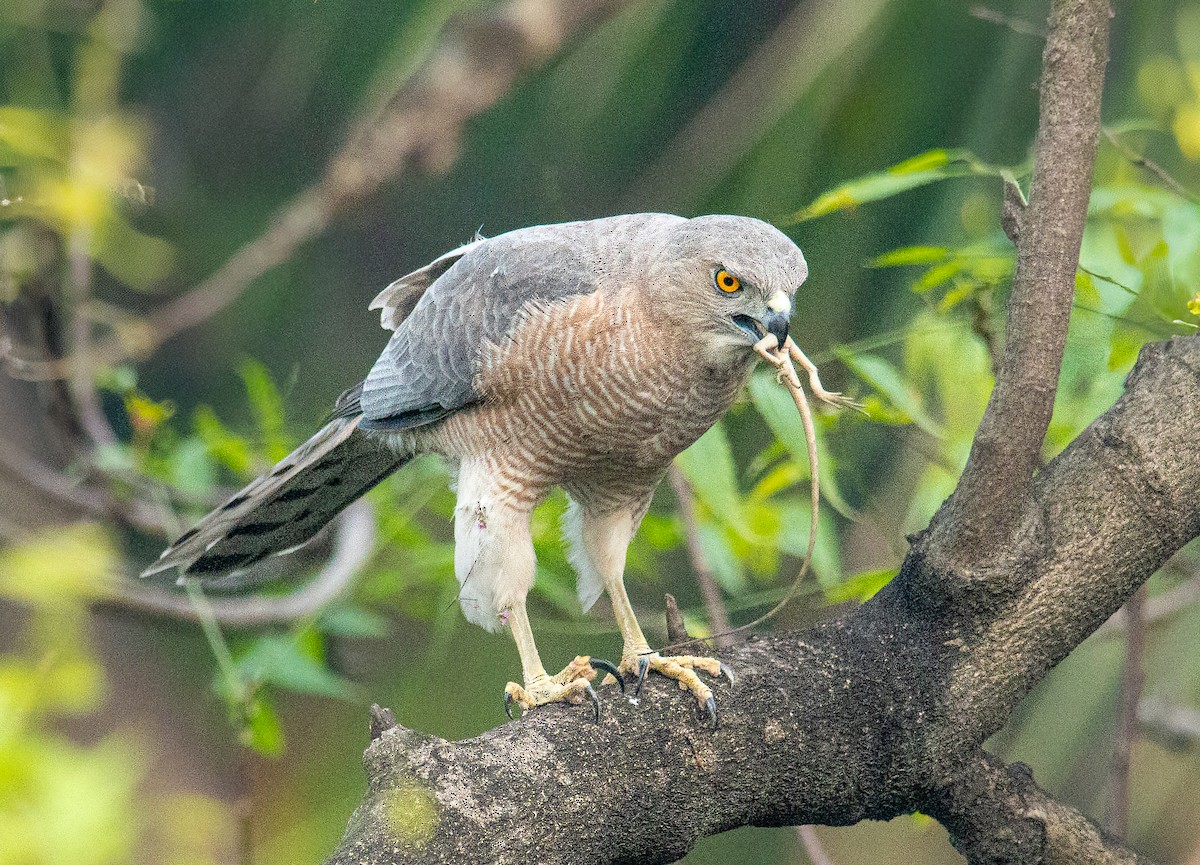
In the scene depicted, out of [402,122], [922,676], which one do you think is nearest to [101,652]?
[402,122]

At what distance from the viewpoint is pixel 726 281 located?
2037 millimetres

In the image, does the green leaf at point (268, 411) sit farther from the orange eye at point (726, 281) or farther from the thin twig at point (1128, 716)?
the thin twig at point (1128, 716)

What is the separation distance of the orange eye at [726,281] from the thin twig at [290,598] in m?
1.36

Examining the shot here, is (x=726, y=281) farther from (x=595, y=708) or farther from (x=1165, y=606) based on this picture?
(x=1165, y=606)

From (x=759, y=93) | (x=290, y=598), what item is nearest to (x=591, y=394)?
(x=290, y=598)

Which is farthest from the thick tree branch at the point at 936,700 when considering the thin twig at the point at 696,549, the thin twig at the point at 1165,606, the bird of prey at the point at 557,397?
the thin twig at the point at 1165,606

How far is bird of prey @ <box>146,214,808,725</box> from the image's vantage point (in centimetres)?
207

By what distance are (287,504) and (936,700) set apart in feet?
5.21

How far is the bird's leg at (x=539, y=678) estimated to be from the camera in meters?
2.06

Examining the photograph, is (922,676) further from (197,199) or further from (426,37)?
(197,199)

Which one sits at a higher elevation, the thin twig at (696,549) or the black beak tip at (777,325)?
the black beak tip at (777,325)

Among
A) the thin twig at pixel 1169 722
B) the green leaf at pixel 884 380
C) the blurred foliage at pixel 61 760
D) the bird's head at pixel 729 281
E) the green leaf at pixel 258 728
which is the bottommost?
the thin twig at pixel 1169 722

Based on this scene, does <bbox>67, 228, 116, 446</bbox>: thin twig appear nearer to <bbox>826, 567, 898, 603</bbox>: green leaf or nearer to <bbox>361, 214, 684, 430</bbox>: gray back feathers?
<bbox>361, 214, 684, 430</bbox>: gray back feathers

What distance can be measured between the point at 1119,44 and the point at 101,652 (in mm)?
3696
